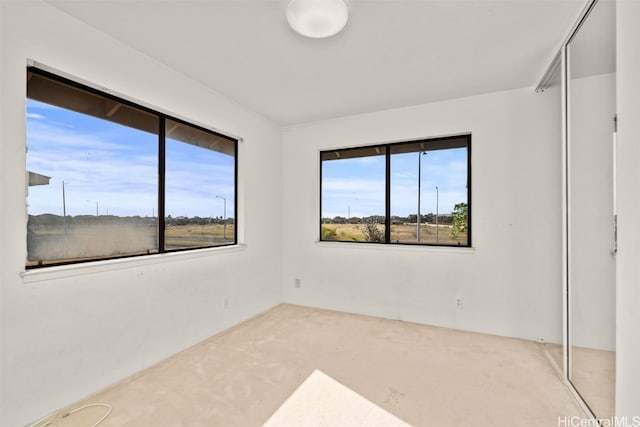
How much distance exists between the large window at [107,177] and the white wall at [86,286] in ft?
0.54

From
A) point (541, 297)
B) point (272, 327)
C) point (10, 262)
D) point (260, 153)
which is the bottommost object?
point (272, 327)

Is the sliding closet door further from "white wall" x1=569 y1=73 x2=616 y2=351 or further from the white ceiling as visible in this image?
the white ceiling

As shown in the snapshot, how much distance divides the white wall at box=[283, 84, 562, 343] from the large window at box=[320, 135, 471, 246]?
0.50 feet

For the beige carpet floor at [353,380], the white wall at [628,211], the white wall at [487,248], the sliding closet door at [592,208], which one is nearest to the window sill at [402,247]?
the white wall at [487,248]

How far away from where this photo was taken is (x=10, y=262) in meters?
1.69

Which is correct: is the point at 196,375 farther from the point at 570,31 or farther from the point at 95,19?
the point at 570,31

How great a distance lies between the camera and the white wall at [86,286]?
1692mm

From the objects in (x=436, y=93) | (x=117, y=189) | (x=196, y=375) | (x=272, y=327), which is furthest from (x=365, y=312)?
(x=117, y=189)

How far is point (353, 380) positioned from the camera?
7.29ft

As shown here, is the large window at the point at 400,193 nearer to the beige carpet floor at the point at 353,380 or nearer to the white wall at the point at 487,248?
the white wall at the point at 487,248

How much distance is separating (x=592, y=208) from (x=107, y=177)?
11.6 ft

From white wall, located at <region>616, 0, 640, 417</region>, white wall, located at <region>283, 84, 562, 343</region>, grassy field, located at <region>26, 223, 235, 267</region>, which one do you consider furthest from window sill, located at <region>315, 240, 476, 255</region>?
white wall, located at <region>616, 0, 640, 417</region>

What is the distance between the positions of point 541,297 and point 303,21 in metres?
3.31

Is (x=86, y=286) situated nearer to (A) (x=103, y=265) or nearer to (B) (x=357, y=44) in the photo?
(A) (x=103, y=265)
